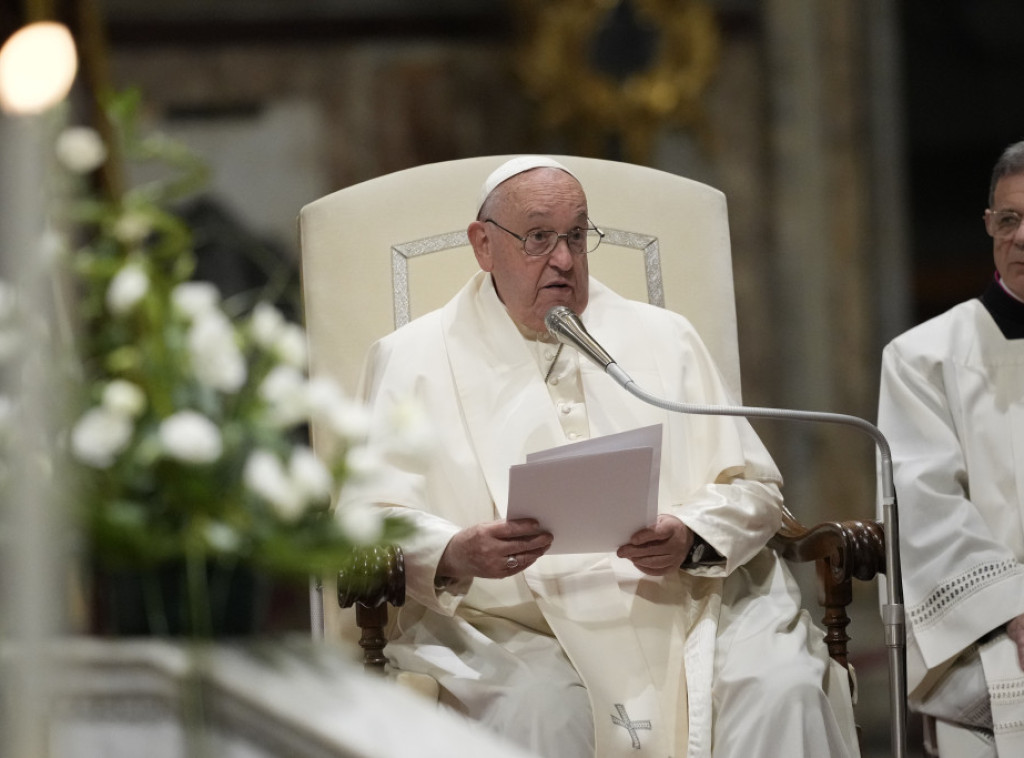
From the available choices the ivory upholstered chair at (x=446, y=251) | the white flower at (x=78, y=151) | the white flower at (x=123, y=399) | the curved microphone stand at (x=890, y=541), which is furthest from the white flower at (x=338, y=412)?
the ivory upholstered chair at (x=446, y=251)

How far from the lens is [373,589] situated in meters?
3.19

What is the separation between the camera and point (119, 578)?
193 cm

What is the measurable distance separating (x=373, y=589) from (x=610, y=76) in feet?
21.3

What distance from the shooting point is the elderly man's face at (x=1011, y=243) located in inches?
147

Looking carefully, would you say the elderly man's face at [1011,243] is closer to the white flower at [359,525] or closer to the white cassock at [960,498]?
the white cassock at [960,498]

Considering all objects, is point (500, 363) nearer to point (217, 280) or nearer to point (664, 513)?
point (664, 513)

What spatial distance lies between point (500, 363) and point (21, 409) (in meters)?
2.43

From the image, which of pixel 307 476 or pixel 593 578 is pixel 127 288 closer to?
pixel 307 476

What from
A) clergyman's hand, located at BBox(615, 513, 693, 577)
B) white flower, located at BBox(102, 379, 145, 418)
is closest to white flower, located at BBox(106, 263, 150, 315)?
white flower, located at BBox(102, 379, 145, 418)

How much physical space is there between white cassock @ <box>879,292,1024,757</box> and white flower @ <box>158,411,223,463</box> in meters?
2.15

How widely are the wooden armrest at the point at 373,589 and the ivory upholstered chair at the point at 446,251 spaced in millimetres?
748

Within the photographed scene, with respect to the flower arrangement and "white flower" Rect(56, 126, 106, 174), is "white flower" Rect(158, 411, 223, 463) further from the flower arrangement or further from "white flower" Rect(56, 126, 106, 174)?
"white flower" Rect(56, 126, 106, 174)

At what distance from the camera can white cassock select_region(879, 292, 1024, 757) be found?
3.49 m

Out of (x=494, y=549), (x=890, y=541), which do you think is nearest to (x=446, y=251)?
(x=494, y=549)
